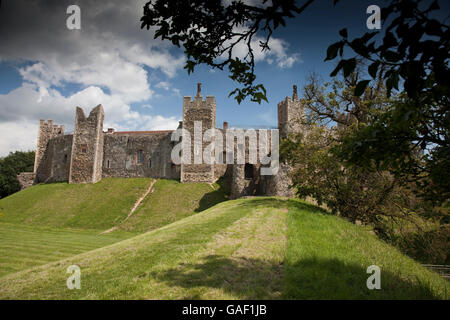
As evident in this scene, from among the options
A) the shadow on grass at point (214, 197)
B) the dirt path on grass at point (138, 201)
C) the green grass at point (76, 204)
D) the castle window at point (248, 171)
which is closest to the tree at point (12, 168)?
the green grass at point (76, 204)

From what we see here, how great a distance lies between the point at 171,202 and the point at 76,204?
33.4ft

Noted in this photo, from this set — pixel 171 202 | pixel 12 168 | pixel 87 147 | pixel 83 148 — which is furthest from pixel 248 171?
pixel 12 168

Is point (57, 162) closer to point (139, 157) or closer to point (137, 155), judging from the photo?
point (137, 155)

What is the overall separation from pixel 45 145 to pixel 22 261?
37182 millimetres

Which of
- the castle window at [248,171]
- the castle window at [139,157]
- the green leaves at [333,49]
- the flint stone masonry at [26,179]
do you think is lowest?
the flint stone masonry at [26,179]

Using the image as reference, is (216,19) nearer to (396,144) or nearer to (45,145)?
(396,144)

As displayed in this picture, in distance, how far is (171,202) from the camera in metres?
26.9

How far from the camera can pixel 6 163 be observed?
161ft

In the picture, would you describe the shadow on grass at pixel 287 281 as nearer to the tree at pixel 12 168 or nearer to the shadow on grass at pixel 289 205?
the shadow on grass at pixel 289 205

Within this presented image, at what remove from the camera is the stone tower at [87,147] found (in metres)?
34.0

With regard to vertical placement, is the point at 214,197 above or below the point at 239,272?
below

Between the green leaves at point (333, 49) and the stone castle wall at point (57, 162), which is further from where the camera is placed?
the stone castle wall at point (57, 162)

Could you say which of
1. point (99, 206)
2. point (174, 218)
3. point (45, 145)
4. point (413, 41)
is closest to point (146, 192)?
point (99, 206)

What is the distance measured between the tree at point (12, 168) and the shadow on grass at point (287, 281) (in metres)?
54.4
